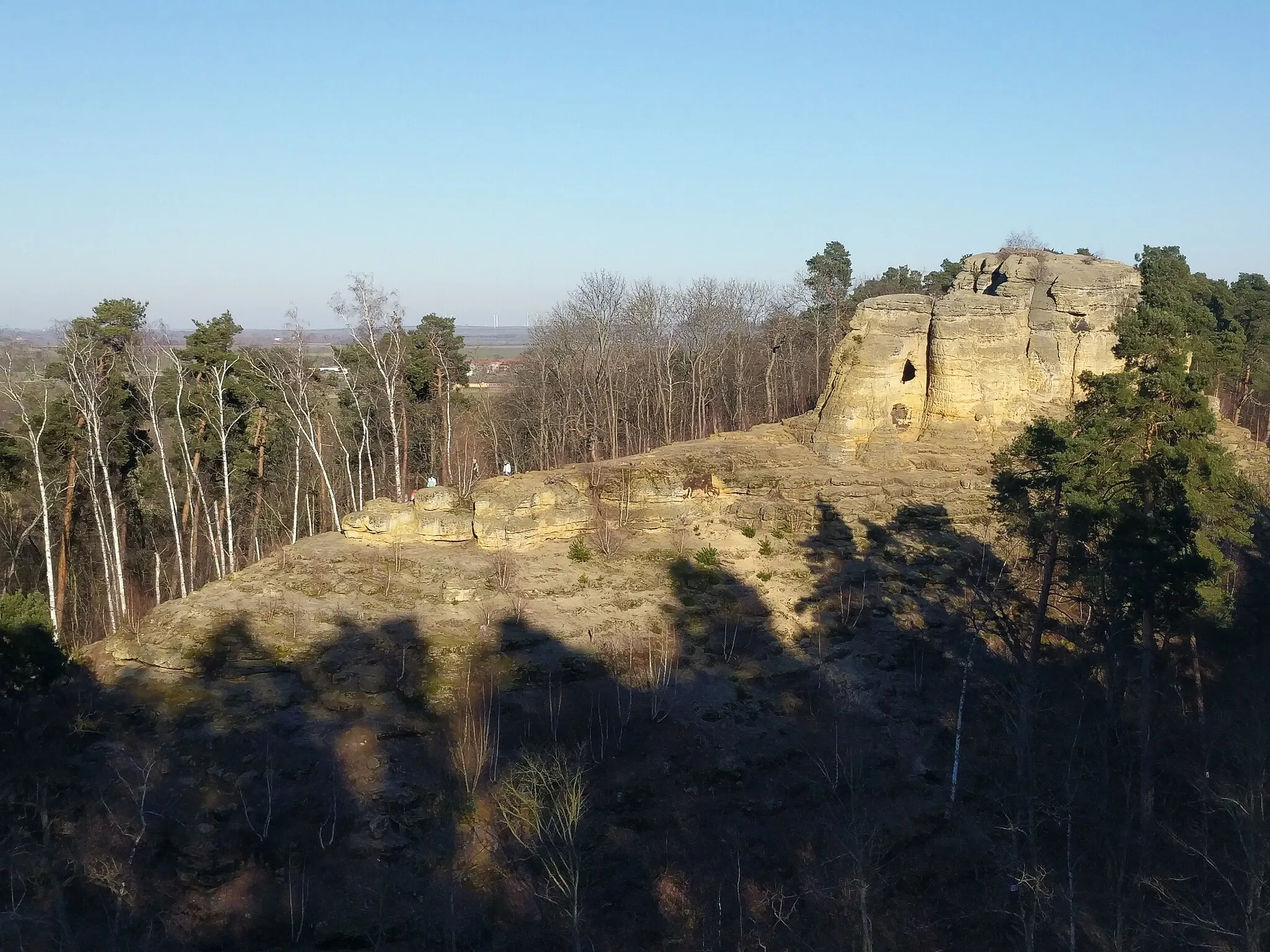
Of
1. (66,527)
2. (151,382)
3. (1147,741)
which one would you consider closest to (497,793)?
(1147,741)

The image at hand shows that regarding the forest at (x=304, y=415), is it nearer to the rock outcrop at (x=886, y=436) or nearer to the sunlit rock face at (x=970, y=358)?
the rock outcrop at (x=886, y=436)

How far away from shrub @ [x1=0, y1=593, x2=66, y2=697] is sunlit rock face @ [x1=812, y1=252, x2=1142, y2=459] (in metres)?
24.1

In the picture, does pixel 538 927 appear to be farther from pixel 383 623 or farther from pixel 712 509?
pixel 712 509

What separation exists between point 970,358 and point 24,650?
92.4 feet

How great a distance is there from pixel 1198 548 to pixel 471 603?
54.1 ft

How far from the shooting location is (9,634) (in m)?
15.6

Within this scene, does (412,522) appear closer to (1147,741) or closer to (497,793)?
(497,793)

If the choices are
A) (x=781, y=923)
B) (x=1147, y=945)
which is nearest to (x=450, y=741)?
(x=781, y=923)

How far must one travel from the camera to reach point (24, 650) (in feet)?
51.7

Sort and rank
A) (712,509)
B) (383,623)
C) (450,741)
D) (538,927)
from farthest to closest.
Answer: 1. (712,509)
2. (383,623)
3. (450,741)
4. (538,927)

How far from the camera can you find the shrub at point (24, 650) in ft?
51.3

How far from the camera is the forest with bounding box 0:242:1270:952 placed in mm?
15758

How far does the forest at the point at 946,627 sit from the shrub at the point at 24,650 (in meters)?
0.04

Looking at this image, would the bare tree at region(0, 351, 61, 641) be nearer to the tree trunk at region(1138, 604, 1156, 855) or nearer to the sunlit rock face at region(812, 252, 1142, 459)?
the sunlit rock face at region(812, 252, 1142, 459)
